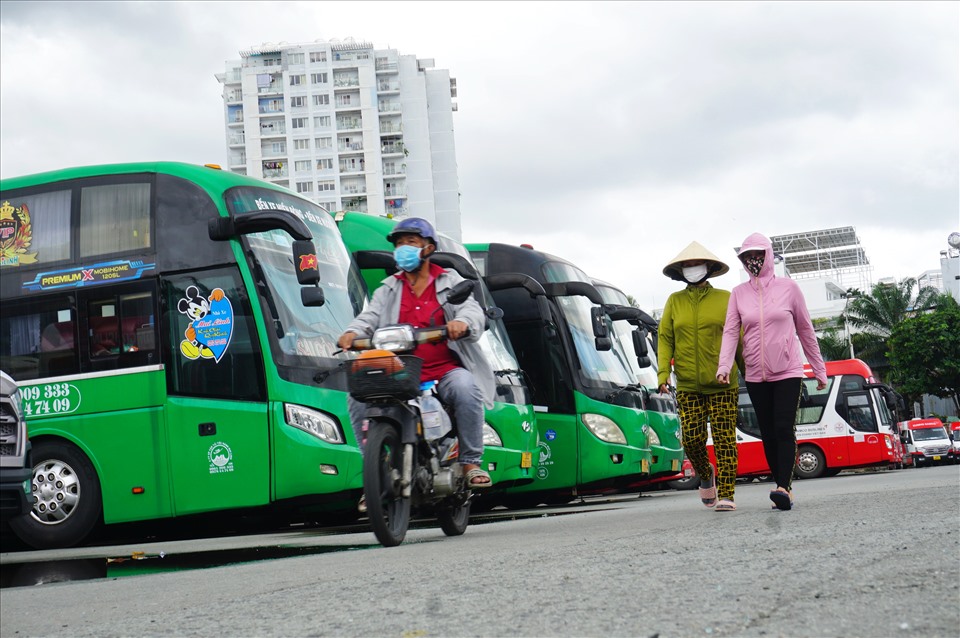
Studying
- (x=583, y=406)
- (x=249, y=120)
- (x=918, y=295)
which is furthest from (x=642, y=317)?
(x=249, y=120)

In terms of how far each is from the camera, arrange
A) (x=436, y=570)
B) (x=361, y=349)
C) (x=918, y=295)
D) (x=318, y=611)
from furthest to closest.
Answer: (x=918, y=295) < (x=361, y=349) < (x=436, y=570) < (x=318, y=611)

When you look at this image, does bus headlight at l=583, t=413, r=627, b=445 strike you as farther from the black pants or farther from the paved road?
the paved road

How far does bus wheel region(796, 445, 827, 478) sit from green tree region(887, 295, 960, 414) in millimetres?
36623

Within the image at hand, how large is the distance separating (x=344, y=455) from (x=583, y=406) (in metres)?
5.97

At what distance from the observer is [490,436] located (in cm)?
1206

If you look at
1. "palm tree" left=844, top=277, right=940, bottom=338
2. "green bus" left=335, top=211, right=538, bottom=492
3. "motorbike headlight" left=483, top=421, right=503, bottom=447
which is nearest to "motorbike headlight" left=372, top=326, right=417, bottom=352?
"green bus" left=335, top=211, right=538, bottom=492

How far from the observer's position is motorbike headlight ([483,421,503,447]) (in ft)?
39.3

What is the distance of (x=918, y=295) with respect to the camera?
64.8 meters

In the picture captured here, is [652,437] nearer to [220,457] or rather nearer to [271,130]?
[220,457]

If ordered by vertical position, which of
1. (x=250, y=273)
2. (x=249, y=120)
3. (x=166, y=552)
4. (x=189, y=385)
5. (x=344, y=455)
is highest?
(x=249, y=120)

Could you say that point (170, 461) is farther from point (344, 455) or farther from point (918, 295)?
point (918, 295)

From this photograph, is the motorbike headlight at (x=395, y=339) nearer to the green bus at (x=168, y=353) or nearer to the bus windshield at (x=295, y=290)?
the green bus at (x=168, y=353)

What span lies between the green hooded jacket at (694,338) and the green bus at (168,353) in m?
2.94

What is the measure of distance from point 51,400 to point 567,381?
709 centimetres
